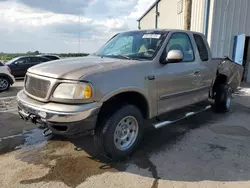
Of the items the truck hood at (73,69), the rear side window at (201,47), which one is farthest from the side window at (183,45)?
the truck hood at (73,69)

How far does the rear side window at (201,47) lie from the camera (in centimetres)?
519

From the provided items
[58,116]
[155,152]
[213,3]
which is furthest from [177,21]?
[58,116]

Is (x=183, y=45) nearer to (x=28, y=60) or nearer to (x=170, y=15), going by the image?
(x=170, y=15)

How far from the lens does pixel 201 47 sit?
208 inches

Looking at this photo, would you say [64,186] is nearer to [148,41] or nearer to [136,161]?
[136,161]

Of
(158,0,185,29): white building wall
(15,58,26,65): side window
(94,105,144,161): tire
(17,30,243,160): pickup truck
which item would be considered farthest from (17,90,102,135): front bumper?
(15,58,26,65): side window

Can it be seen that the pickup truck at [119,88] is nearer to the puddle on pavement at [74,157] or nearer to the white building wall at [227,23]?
the puddle on pavement at [74,157]

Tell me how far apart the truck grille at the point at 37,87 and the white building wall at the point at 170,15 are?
11929mm

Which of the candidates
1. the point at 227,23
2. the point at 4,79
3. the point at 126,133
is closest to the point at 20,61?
the point at 4,79

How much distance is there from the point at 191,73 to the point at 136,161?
2159 millimetres

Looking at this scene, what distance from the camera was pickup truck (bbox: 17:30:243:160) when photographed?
3076 millimetres

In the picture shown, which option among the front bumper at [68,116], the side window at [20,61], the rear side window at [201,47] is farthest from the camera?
the side window at [20,61]

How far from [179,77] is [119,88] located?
1.56m

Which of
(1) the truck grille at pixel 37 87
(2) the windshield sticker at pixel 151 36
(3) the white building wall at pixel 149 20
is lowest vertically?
(1) the truck grille at pixel 37 87
